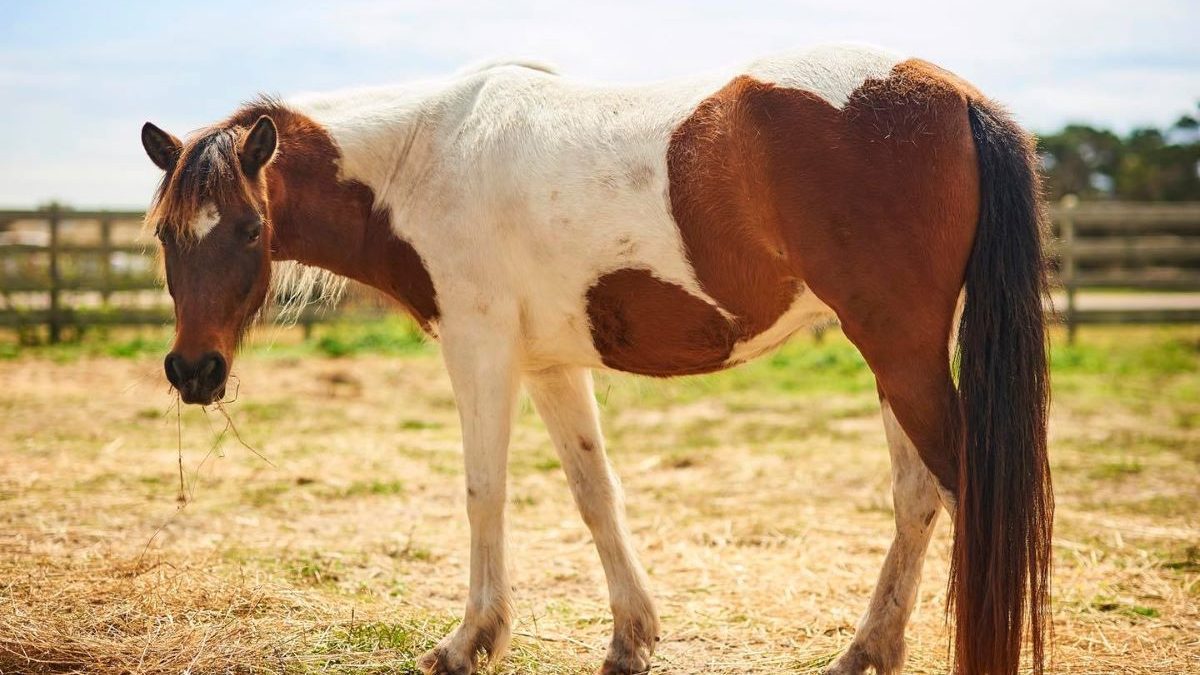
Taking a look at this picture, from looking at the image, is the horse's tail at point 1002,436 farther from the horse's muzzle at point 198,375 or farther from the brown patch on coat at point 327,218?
the horse's muzzle at point 198,375

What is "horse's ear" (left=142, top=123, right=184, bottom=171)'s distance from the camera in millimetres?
3525

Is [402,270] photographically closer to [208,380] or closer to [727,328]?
[208,380]

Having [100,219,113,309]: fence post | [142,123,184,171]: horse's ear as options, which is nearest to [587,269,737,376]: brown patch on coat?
[142,123,184,171]: horse's ear

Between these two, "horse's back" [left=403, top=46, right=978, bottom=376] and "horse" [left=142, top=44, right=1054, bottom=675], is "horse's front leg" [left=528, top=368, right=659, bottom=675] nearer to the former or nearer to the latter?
"horse" [left=142, top=44, right=1054, bottom=675]

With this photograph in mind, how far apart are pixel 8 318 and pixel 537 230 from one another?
12.2 metres

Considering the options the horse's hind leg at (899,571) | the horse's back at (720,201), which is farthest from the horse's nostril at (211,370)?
the horse's hind leg at (899,571)

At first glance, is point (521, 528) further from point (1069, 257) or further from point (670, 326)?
point (1069, 257)

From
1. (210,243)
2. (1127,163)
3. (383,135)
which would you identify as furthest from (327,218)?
(1127,163)

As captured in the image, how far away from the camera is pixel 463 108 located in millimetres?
3744

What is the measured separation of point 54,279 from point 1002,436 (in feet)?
44.2

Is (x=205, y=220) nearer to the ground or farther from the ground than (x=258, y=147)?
nearer to the ground

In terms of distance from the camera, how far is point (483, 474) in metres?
3.58

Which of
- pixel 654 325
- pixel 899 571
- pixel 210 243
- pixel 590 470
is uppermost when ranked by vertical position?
pixel 210 243

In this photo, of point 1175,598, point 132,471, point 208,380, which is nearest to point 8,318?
point 132,471
